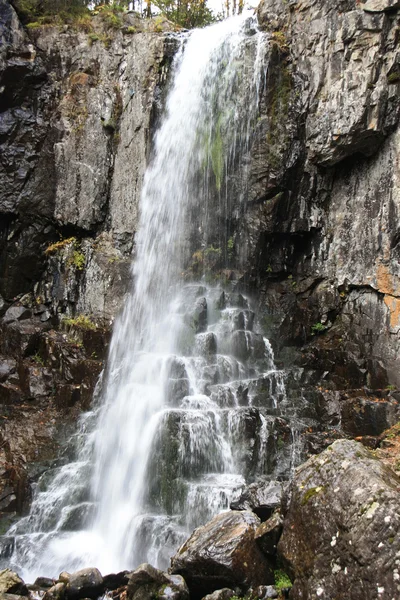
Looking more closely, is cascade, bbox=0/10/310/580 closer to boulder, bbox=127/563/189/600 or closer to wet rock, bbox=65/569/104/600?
wet rock, bbox=65/569/104/600

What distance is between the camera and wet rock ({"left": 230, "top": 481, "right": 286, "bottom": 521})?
645 centimetres

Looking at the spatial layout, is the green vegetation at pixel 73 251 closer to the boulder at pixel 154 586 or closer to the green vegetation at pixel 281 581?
the boulder at pixel 154 586

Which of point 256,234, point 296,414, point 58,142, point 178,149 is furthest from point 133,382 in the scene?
point 58,142

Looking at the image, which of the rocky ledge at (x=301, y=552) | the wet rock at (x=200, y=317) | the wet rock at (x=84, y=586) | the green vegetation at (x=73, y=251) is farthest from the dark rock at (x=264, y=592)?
the green vegetation at (x=73, y=251)

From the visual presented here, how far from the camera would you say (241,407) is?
32.6ft

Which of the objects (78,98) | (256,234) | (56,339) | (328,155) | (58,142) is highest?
(78,98)

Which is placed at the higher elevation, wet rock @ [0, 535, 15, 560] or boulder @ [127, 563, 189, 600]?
boulder @ [127, 563, 189, 600]

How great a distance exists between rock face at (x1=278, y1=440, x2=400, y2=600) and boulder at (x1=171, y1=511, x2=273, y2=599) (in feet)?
1.38

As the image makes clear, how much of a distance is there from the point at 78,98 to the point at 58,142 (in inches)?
69.5

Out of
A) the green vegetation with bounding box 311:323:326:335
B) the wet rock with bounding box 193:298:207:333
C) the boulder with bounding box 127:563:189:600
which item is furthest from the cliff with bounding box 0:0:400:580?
the boulder with bounding box 127:563:189:600

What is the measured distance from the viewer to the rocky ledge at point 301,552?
13.5 feet

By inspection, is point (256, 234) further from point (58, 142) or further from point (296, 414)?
point (58, 142)

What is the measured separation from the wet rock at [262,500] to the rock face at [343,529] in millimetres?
1398

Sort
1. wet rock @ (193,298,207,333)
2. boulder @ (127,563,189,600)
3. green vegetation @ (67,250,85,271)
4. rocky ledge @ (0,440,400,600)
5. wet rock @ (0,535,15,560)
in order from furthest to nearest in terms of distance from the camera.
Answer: green vegetation @ (67,250,85,271) < wet rock @ (193,298,207,333) < wet rock @ (0,535,15,560) < boulder @ (127,563,189,600) < rocky ledge @ (0,440,400,600)
